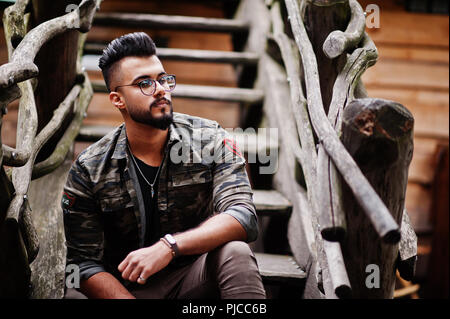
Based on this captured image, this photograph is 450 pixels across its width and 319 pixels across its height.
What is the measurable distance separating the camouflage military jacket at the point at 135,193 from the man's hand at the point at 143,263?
0.78ft

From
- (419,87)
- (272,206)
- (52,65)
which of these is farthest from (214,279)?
(419,87)

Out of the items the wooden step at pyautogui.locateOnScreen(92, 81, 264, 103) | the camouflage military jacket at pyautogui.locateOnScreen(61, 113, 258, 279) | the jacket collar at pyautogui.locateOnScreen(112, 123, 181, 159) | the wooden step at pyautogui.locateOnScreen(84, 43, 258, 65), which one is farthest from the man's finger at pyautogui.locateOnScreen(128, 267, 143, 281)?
the wooden step at pyautogui.locateOnScreen(84, 43, 258, 65)

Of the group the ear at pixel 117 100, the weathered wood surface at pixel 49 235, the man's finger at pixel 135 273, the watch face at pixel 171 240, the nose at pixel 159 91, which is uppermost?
the nose at pixel 159 91

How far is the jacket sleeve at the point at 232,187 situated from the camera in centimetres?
168

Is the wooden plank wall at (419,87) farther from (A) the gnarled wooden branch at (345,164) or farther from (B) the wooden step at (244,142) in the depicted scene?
(A) the gnarled wooden branch at (345,164)

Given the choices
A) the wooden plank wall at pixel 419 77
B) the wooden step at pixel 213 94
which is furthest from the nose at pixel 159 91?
the wooden plank wall at pixel 419 77

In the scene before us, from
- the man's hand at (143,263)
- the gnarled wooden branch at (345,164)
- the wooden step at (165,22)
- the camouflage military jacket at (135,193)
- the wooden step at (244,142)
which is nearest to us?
the gnarled wooden branch at (345,164)

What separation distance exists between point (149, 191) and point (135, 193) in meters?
0.06

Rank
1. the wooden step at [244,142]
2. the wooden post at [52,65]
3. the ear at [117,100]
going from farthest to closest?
the wooden step at [244,142] → the wooden post at [52,65] → the ear at [117,100]

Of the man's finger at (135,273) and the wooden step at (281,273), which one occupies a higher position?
the man's finger at (135,273)

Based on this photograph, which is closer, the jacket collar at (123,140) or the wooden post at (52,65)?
the jacket collar at (123,140)

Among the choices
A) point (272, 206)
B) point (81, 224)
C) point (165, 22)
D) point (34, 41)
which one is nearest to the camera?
point (81, 224)

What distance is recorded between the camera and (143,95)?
180 centimetres

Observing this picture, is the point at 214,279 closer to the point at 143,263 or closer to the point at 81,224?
the point at 143,263
